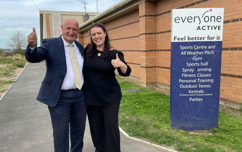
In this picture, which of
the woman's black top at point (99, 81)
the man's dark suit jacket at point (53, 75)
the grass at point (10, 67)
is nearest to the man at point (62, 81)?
the man's dark suit jacket at point (53, 75)

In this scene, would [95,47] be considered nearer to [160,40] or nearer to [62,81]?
[62,81]

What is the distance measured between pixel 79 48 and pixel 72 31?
→ 30cm

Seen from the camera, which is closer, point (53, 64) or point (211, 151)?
point (53, 64)

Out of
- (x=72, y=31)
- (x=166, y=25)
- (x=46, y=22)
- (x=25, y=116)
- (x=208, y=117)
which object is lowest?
(x=25, y=116)

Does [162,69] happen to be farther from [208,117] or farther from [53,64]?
[53,64]

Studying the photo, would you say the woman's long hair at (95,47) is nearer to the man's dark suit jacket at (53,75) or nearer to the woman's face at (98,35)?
the woman's face at (98,35)

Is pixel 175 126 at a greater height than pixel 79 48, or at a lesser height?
lesser

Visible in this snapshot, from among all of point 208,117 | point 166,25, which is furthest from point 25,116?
point 166,25

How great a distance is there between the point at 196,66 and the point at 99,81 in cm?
208

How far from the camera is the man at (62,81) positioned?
86.1 inches

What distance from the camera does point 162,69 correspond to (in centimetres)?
739

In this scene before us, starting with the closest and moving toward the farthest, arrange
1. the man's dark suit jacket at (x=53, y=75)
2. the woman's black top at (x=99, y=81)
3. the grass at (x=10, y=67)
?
the man's dark suit jacket at (x=53, y=75) → the woman's black top at (x=99, y=81) → the grass at (x=10, y=67)

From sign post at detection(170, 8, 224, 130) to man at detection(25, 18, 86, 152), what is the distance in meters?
2.00

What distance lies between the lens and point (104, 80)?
2.47 metres
